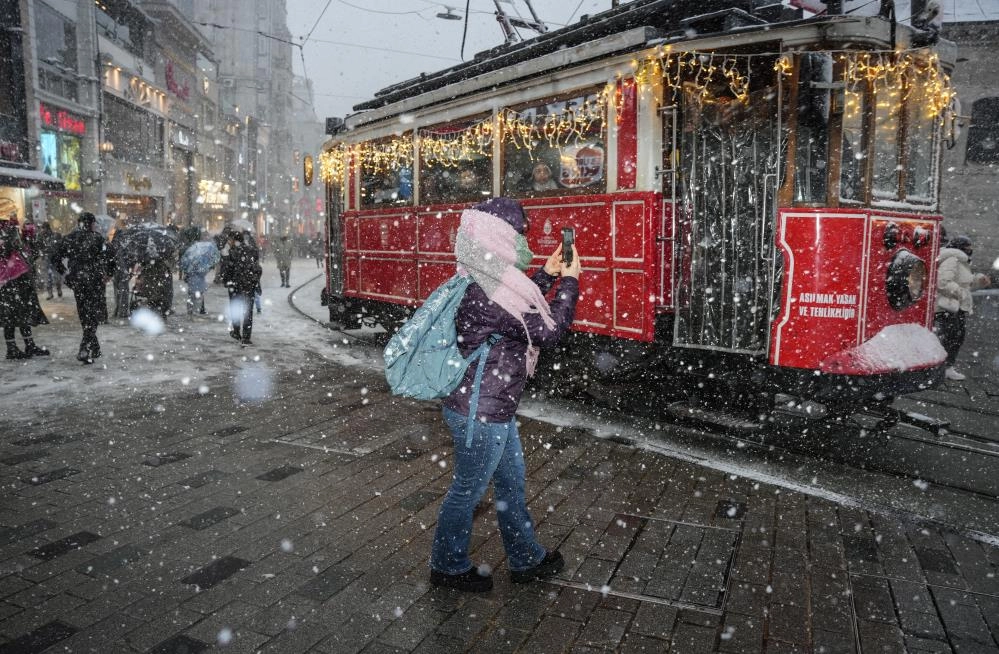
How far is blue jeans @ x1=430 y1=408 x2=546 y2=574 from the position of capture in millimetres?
3219

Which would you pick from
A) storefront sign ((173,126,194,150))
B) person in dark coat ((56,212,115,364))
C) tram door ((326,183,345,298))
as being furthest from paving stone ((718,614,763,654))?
storefront sign ((173,126,194,150))

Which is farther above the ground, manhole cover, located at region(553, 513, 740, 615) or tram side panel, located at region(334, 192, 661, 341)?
tram side panel, located at region(334, 192, 661, 341)

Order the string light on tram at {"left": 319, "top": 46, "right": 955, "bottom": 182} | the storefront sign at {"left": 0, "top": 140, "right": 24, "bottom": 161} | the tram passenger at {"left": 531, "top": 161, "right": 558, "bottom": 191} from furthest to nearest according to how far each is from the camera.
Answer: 1. the storefront sign at {"left": 0, "top": 140, "right": 24, "bottom": 161}
2. the tram passenger at {"left": 531, "top": 161, "right": 558, "bottom": 191}
3. the string light on tram at {"left": 319, "top": 46, "right": 955, "bottom": 182}

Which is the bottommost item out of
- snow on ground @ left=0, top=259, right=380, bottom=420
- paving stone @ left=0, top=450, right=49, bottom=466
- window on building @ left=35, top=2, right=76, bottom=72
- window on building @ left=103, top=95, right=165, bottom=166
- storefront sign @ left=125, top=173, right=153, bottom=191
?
paving stone @ left=0, top=450, right=49, bottom=466

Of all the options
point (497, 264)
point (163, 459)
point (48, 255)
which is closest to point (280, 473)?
point (163, 459)

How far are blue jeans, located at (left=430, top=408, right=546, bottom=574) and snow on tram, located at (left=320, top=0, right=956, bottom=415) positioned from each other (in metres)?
3.24

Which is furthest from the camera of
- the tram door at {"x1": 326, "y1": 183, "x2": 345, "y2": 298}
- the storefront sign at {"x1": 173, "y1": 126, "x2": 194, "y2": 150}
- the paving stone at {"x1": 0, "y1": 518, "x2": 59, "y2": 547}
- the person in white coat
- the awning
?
the storefront sign at {"x1": 173, "y1": 126, "x2": 194, "y2": 150}

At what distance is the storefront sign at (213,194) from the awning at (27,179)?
2280cm

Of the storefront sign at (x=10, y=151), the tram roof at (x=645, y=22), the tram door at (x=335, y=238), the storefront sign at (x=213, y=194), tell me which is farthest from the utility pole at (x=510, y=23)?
the storefront sign at (x=213, y=194)

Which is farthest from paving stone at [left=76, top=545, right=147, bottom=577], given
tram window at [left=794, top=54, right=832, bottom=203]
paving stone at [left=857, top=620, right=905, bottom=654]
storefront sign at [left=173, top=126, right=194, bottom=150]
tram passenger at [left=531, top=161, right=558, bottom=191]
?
storefront sign at [left=173, top=126, right=194, bottom=150]

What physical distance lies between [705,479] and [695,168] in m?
2.79

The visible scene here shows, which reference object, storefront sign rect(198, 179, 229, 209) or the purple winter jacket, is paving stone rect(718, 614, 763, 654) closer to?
the purple winter jacket

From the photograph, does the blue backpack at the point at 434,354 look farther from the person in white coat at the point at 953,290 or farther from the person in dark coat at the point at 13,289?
the person in white coat at the point at 953,290

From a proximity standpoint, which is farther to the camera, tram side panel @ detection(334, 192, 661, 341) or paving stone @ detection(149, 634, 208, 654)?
tram side panel @ detection(334, 192, 661, 341)
